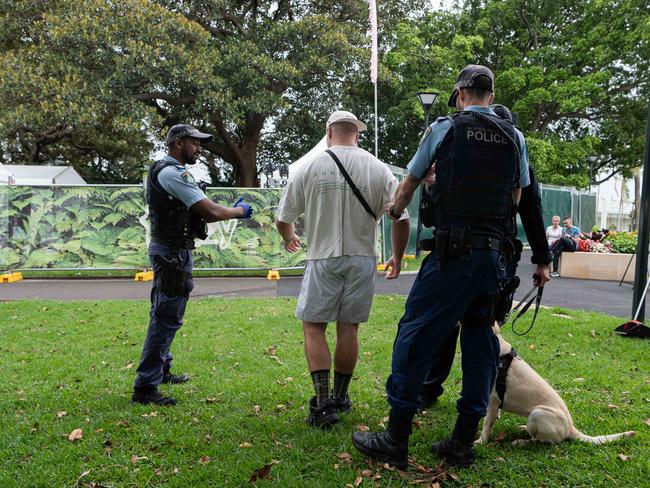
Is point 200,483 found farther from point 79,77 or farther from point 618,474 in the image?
point 79,77

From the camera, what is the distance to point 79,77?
16844 millimetres

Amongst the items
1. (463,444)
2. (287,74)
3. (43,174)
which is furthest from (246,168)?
(463,444)

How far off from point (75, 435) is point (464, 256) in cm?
277

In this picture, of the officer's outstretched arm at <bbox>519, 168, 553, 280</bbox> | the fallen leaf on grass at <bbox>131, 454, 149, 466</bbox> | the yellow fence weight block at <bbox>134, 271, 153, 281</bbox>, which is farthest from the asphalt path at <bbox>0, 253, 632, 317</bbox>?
the fallen leaf on grass at <bbox>131, 454, 149, 466</bbox>

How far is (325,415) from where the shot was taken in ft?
11.2

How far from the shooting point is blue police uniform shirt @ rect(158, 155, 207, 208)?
3.76 metres

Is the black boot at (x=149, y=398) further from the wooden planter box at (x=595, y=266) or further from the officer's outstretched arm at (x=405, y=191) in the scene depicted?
the wooden planter box at (x=595, y=266)

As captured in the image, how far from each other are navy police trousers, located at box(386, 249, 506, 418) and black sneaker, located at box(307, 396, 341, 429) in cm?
72

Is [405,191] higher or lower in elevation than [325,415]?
higher

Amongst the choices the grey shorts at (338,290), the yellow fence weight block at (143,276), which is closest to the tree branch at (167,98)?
the yellow fence weight block at (143,276)

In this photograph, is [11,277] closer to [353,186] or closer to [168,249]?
[168,249]

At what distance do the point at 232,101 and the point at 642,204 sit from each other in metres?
15.3

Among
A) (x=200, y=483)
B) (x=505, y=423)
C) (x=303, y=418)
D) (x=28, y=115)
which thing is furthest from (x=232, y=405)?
(x=28, y=115)

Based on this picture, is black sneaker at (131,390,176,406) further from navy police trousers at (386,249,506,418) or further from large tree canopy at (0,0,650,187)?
large tree canopy at (0,0,650,187)
